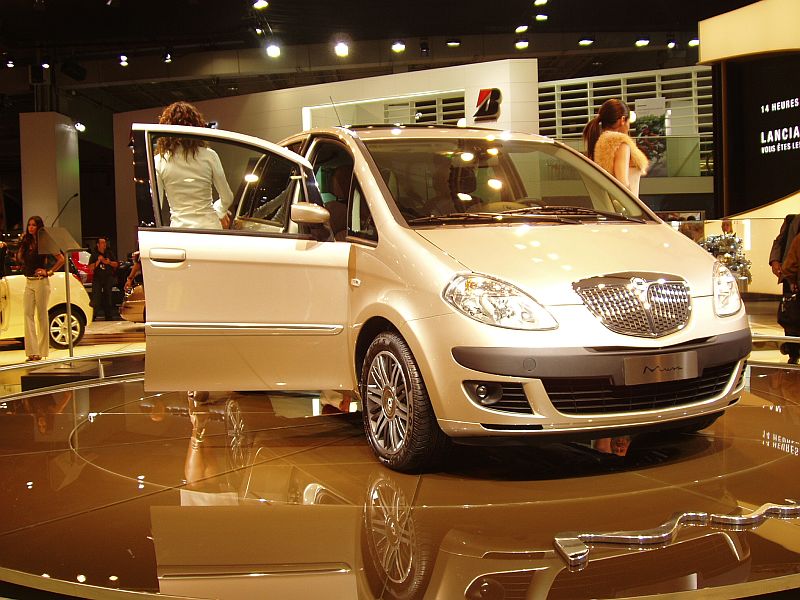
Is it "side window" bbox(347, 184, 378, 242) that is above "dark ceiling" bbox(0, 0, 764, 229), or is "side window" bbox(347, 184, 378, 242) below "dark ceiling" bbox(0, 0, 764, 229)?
below

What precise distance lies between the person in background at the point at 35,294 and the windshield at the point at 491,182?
5671mm

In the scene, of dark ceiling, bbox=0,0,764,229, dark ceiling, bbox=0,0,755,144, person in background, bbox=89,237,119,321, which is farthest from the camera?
dark ceiling, bbox=0,0,764,229

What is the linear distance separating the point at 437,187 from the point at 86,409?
2.77m

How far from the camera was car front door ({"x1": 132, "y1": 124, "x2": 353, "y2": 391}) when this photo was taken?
4016mm

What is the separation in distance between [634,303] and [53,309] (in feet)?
28.4

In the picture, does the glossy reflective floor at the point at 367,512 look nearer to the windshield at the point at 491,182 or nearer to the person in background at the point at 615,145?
the windshield at the point at 491,182

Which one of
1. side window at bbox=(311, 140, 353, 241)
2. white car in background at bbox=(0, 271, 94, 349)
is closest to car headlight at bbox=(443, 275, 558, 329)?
side window at bbox=(311, 140, 353, 241)

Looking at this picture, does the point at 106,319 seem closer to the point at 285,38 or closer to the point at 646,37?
the point at 285,38

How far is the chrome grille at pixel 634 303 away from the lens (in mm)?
3270

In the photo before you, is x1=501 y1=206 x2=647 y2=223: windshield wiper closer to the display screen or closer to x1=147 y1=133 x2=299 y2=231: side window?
x1=147 y1=133 x2=299 y2=231: side window

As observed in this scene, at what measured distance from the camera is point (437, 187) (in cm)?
416

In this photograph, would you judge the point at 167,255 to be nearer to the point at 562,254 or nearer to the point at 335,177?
the point at 335,177

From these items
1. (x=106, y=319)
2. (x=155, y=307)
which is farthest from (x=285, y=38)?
(x=155, y=307)

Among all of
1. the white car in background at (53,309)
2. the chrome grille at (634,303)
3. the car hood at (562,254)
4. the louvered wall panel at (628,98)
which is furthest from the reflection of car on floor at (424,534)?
the louvered wall panel at (628,98)
